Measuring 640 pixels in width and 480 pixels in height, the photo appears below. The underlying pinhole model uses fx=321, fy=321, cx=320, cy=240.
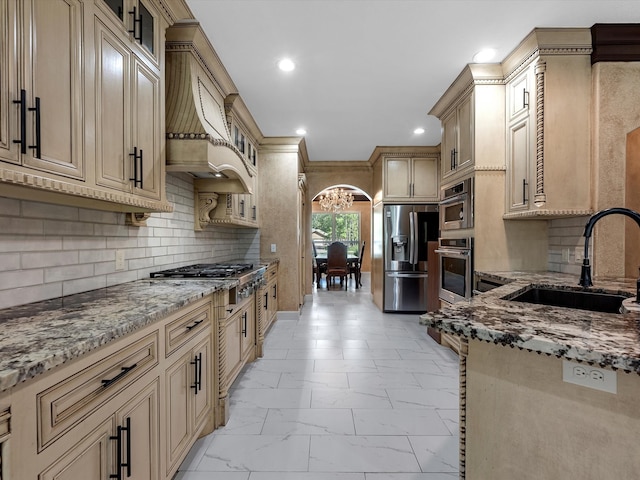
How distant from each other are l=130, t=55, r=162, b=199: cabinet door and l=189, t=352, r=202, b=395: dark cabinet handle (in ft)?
3.12

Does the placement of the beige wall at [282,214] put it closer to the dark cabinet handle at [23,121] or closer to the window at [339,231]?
the dark cabinet handle at [23,121]

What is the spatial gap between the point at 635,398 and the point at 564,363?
151 millimetres

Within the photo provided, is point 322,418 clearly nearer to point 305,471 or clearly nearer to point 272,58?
point 305,471

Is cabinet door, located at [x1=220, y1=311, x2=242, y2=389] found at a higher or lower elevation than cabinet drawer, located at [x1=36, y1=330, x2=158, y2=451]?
lower

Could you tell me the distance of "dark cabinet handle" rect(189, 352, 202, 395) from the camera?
1732 millimetres

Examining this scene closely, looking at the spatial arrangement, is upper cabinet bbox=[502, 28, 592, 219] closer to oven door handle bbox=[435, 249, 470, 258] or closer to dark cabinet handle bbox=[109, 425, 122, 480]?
oven door handle bbox=[435, 249, 470, 258]

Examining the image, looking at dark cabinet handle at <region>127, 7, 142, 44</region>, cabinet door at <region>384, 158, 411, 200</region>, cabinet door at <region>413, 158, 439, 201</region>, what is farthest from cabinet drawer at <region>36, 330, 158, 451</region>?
cabinet door at <region>413, 158, 439, 201</region>

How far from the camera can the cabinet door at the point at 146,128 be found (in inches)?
67.7

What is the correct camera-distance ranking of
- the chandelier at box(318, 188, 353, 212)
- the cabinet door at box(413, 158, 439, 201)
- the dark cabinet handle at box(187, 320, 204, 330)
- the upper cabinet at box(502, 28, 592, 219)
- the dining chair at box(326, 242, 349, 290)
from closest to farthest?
the dark cabinet handle at box(187, 320, 204, 330)
the upper cabinet at box(502, 28, 592, 219)
the cabinet door at box(413, 158, 439, 201)
the dining chair at box(326, 242, 349, 290)
the chandelier at box(318, 188, 353, 212)

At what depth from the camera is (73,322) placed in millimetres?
1101

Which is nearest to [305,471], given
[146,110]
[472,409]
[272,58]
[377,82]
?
[472,409]

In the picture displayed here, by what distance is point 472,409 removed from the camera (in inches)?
43.3

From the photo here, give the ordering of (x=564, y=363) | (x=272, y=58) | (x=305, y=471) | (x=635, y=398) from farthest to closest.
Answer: (x=272, y=58) → (x=305, y=471) → (x=564, y=363) → (x=635, y=398)

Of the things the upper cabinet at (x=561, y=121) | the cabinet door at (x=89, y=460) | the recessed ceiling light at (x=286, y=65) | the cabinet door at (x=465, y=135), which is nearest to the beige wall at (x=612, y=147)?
the upper cabinet at (x=561, y=121)
